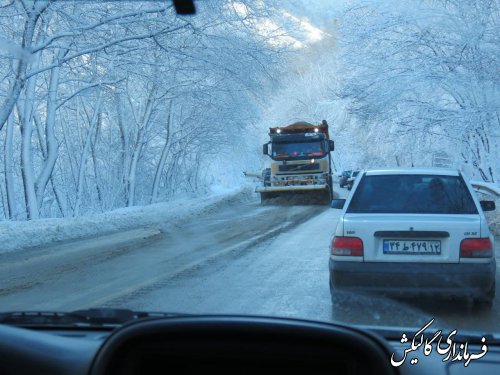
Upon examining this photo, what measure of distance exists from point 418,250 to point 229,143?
30.5 m

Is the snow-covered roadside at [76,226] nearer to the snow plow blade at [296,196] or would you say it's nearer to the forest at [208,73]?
the forest at [208,73]

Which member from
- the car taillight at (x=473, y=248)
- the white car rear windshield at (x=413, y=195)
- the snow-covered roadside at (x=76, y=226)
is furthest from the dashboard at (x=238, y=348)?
the snow-covered roadside at (x=76, y=226)

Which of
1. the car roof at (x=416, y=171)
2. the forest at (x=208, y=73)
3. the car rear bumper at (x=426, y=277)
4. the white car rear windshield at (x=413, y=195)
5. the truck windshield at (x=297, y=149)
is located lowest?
A: the car rear bumper at (x=426, y=277)

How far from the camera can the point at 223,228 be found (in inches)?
679

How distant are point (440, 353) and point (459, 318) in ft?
13.4

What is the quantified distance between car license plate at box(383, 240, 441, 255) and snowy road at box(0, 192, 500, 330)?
0.58m

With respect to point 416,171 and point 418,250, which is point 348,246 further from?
point 416,171

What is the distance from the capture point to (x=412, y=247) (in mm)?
6484

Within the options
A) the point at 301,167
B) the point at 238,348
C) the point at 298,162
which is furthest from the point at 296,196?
the point at 238,348

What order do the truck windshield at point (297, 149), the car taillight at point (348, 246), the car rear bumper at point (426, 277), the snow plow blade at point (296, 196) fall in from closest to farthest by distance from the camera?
the car rear bumper at point (426, 277) → the car taillight at point (348, 246) → the snow plow blade at point (296, 196) → the truck windshield at point (297, 149)

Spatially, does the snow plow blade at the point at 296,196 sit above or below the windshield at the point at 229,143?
below

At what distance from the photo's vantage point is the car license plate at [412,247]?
644 cm

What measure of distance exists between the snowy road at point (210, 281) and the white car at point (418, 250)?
301 mm

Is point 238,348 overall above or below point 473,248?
above
